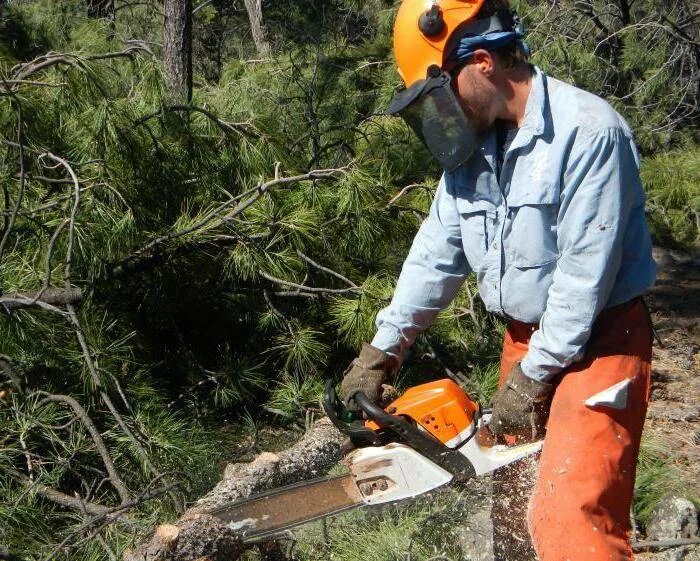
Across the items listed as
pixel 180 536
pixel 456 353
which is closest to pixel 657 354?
pixel 456 353

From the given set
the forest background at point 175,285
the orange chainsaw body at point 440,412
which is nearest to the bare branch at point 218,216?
the forest background at point 175,285

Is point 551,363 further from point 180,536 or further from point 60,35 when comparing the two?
point 60,35

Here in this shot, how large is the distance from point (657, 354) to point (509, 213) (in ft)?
10.3

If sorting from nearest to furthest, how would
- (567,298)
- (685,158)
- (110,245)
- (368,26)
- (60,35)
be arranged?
(567,298)
(110,245)
(60,35)
(685,158)
(368,26)

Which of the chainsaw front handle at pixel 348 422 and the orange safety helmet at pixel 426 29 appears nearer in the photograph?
the orange safety helmet at pixel 426 29

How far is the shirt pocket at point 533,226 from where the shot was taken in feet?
6.34

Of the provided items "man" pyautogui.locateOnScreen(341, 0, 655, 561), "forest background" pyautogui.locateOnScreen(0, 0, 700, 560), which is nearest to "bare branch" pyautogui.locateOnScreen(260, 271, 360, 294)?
"forest background" pyautogui.locateOnScreen(0, 0, 700, 560)

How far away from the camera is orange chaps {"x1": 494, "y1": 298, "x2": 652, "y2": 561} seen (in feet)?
6.23

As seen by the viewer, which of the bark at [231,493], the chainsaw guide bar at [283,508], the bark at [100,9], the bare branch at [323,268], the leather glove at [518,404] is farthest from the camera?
the bark at [100,9]

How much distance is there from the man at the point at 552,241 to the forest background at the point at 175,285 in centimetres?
78

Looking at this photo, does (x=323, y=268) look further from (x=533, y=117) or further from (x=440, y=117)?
(x=533, y=117)

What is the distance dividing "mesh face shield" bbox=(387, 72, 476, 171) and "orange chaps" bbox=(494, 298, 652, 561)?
57 centimetres

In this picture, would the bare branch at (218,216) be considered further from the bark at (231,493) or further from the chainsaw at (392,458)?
the chainsaw at (392,458)

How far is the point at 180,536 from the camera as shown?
2189mm
